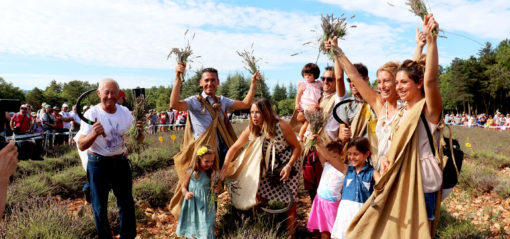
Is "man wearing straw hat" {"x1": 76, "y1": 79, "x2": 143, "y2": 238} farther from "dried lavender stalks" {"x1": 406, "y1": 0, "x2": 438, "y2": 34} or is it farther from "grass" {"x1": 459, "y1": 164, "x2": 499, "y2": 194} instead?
"grass" {"x1": 459, "y1": 164, "x2": 499, "y2": 194}

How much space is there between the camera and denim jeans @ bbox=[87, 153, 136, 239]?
12.7 feet

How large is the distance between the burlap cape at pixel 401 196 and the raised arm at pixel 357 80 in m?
0.52

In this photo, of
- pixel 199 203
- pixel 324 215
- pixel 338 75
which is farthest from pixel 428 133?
pixel 199 203

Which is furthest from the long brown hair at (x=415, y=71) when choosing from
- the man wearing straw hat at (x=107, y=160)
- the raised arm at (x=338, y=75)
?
the man wearing straw hat at (x=107, y=160)

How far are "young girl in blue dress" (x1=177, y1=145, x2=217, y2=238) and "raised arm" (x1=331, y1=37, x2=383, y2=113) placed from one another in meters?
2.00

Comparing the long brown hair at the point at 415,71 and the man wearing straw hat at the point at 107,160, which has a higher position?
the long brown hair at the point at 415,71

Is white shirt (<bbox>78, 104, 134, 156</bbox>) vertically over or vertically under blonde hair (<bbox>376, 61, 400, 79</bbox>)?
under

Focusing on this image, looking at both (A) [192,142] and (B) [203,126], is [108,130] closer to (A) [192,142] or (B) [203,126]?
(A) [192,142]

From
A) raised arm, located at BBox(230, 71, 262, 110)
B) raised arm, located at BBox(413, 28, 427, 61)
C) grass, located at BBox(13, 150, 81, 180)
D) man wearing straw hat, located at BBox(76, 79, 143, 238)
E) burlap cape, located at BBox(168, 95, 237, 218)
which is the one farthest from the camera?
grass, located at BBox(13, 150, 81, 180)

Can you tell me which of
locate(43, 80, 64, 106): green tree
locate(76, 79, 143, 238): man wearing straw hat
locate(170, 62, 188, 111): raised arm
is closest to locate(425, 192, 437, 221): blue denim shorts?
locate(170, 62, 188, 111): raised arm

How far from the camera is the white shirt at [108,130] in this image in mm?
3892

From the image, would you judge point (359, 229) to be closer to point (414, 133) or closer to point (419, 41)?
point (414, 133)

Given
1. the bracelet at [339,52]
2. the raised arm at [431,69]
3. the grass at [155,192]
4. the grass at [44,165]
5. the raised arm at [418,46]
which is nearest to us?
the raised arm at [431,69]

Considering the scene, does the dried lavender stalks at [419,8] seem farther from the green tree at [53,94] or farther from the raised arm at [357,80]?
the green tree at [53,94]
